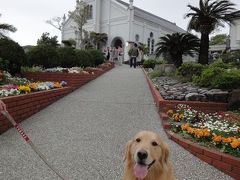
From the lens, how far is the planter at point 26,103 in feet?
31.4

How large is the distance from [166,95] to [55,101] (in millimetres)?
3876

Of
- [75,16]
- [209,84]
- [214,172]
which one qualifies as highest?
[75,16]

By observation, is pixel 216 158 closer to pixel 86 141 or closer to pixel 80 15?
pixel 86 141

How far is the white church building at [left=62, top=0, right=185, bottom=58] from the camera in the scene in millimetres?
49312

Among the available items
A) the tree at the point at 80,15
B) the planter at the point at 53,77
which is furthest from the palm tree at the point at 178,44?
the tree at the point at 80,15

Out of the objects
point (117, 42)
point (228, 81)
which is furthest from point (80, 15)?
point (228, 81)

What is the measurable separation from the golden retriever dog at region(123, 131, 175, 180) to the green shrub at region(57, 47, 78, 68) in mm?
16140

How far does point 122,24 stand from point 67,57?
30212mm

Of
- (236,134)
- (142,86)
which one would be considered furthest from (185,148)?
(142,86)

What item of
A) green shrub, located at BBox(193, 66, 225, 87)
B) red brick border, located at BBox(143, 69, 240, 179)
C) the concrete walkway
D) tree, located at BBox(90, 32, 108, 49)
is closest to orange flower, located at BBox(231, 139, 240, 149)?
red brick border, located at BBox(143, 69, 240, 179)

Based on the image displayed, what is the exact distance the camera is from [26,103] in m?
11.0

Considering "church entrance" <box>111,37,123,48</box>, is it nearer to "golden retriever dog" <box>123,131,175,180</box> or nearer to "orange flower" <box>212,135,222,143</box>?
"orange flower" <box>212,135,222,143</box>

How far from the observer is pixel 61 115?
452 inches

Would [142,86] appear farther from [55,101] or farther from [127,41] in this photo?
[127,41]
